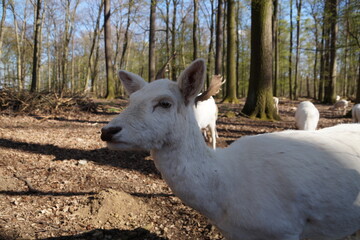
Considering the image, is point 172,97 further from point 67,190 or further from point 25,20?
point 25,20

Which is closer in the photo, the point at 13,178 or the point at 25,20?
the point at 13,178

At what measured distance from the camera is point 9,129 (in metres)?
6.93

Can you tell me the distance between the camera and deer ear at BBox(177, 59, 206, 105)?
1.78 meters

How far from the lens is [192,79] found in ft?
6.16

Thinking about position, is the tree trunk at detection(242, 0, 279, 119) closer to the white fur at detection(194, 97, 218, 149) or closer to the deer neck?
the white fur at detection(194, 97, 218, 149)

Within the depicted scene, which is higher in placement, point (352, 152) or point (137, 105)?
point (137, 105)

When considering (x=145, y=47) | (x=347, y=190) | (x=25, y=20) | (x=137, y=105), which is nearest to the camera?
(x=137, y=105)

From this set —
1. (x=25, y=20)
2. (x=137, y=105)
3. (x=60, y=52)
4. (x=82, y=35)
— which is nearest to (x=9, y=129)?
(x=137, y=105)

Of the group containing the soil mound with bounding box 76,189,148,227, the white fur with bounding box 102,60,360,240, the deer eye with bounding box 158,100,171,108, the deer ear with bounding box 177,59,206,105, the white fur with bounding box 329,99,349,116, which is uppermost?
the white fur with bounding box 329,99,349,116

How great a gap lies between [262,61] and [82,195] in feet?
27.9

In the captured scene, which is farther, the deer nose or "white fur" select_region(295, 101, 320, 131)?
"white fur" select_region(295, 101, 320, 131)

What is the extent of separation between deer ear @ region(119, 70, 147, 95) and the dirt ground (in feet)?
6.23

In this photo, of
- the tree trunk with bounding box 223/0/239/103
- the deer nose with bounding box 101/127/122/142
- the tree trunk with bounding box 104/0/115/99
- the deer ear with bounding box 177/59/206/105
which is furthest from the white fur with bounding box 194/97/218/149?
the tree trunk with bounding box 104/0/115/99

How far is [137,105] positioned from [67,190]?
2.96 m
